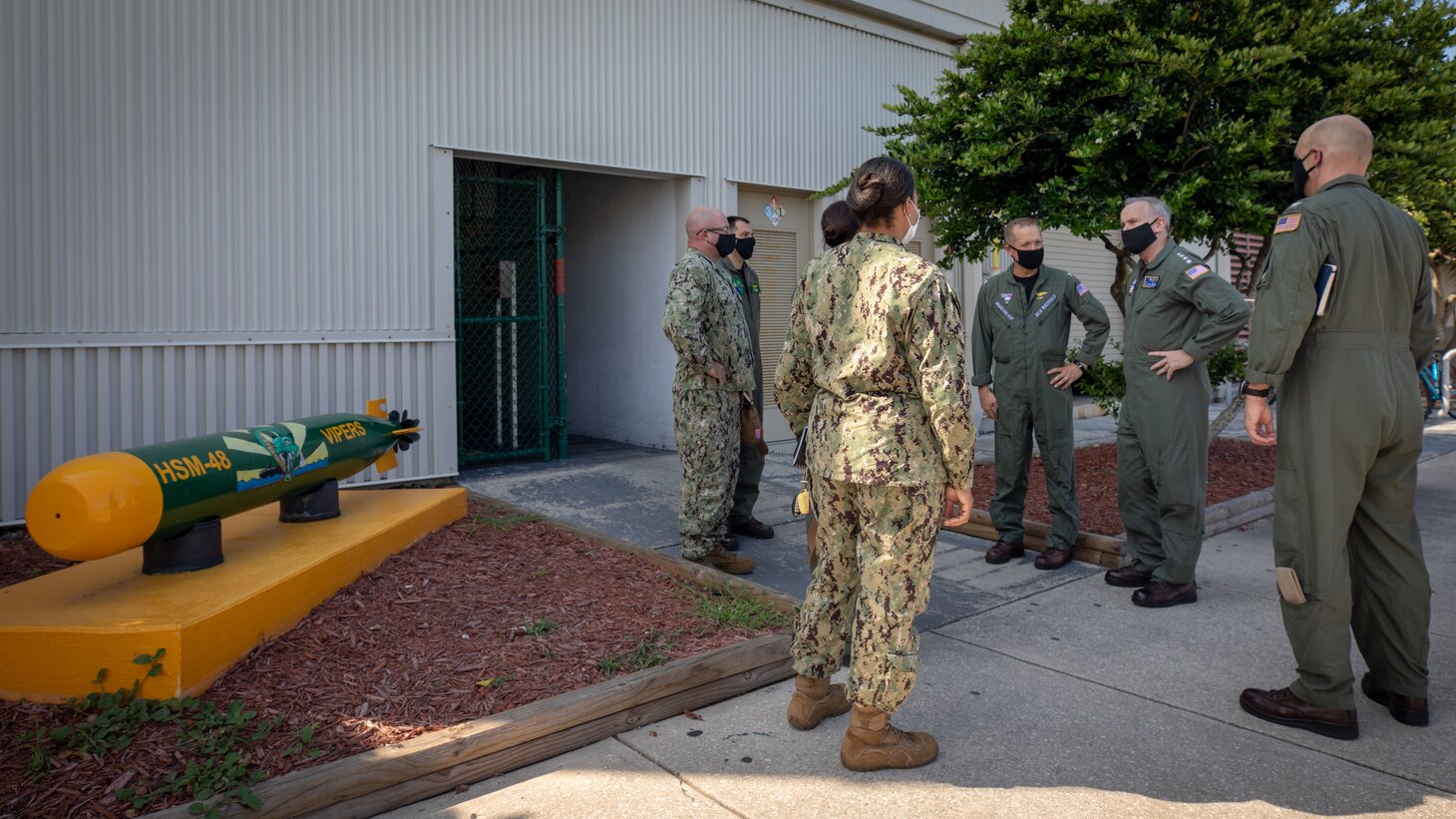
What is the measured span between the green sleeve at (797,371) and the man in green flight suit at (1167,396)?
242 cm

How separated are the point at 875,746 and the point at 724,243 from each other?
3123 millimetres

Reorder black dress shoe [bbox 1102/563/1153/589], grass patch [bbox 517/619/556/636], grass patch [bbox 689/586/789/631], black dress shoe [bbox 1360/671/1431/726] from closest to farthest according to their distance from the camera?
black dress shoe [bbox 1360/671/1431/726], grass patch [bbox 517/619/556/636], grass patch [bbox 689/586/789/631], black dress shoe [bbox 1102/563/1153/589]

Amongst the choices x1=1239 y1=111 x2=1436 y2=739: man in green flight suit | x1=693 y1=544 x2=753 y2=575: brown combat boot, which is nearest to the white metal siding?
x1=693 y1=544 x2=753 y2=575: brown combat boot

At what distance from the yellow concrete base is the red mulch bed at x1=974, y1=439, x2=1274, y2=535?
430 centimetres

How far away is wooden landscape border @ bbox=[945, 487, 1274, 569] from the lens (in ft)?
19.1

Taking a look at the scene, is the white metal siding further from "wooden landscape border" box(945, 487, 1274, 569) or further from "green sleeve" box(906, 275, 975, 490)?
"green sleeve" box(906, 275, 975, 490)

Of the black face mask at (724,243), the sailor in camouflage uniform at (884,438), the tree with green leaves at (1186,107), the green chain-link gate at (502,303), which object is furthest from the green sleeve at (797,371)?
the green chain-link gate at (502,303)

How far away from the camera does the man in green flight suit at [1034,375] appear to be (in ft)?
18.7

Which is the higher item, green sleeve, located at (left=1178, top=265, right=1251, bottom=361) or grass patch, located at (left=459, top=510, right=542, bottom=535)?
green sleeve, located at (left=1178, top=265, right=1251, bottom=361)

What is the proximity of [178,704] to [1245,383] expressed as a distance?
398 centimetres

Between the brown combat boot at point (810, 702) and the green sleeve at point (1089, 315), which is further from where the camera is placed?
the green sleeve at point (1089, 315)

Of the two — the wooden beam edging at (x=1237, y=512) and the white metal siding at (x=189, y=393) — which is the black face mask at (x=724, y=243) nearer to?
the white metal siding at (x=189, y=393)

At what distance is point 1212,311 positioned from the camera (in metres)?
4.93

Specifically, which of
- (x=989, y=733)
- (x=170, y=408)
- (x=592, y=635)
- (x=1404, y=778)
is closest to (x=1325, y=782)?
(x=1404, y=778)
